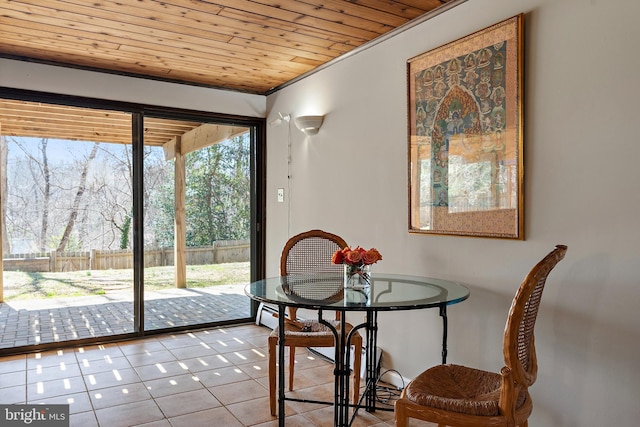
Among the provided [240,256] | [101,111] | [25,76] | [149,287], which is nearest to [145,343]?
[149,287]

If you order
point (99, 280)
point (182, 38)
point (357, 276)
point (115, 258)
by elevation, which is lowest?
point (99, 280)

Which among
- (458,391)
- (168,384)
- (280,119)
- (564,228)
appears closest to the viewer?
(458,391)

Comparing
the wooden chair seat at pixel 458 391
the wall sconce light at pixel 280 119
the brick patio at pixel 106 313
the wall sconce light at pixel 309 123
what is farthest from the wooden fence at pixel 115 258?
the wooden chair seat at pixel 458 391

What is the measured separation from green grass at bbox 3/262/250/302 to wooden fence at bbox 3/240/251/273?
42mm

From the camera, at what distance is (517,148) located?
221 centimetres

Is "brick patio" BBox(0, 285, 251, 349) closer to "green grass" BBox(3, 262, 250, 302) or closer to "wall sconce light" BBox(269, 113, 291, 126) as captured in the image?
"green grass" BBox(3, 262, 250, 302)

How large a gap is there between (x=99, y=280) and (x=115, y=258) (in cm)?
22

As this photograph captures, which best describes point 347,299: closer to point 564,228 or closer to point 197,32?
point 564,228

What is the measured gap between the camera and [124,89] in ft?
12.9

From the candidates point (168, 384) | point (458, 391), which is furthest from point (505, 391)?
point (168, 384)

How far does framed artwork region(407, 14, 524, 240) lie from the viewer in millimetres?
2229

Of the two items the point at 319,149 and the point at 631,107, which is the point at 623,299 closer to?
the point at 631,107

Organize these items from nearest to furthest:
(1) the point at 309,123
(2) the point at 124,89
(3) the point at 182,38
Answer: (3) the point at 182,38, (1) the point at 309,123, (2) the point at 124,89

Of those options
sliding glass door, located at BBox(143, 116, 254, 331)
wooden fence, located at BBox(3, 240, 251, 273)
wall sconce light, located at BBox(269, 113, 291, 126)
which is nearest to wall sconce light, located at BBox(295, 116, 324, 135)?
wall sconce light, located at BBox(269, 113, 291, 126)
